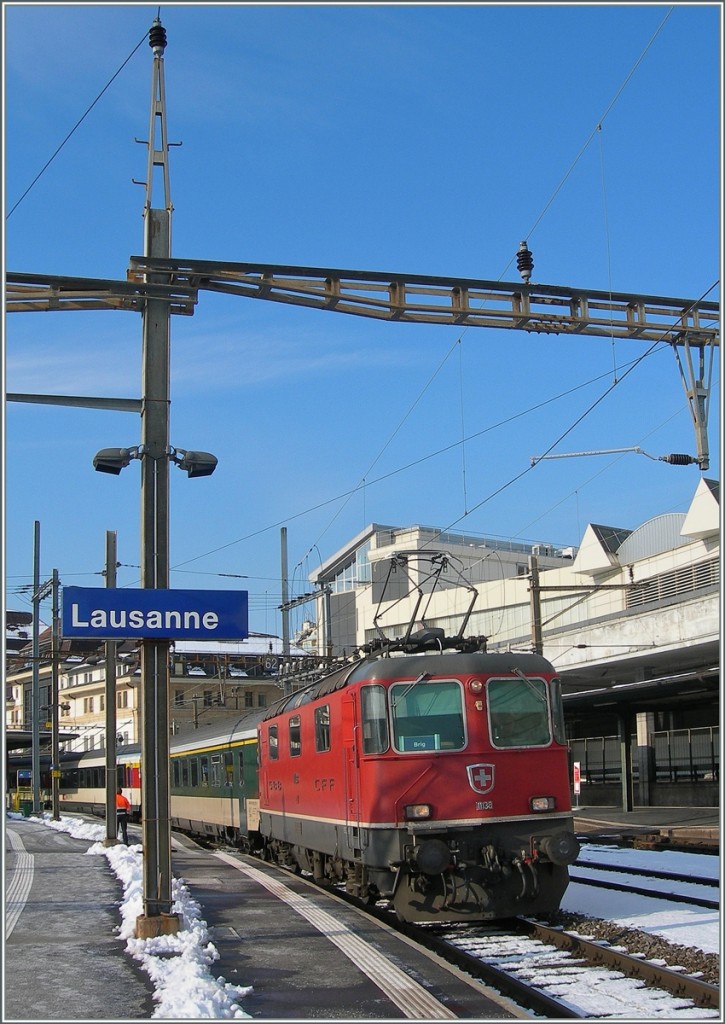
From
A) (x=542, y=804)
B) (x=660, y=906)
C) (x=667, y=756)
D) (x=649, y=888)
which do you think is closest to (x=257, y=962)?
(x=542, y=804)

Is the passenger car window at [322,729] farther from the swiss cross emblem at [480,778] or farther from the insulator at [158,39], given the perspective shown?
the insulator at [158,39]

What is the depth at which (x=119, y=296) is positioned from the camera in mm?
11586

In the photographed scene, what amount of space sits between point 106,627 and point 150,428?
2.15m

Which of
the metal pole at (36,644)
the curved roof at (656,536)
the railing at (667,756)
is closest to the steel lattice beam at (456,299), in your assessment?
the railing at (667,756)

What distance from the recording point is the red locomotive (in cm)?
1129

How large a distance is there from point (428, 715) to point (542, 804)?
1.53 m

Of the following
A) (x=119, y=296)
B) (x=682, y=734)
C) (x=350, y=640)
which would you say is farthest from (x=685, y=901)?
(x=350, y=640)

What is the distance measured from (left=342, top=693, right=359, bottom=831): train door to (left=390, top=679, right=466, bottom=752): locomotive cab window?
1.99 ft

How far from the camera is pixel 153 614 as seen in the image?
10.8 meters

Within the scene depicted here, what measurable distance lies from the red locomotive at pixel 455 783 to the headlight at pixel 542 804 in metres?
0.01

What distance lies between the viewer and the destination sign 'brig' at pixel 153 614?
10602 millimetres

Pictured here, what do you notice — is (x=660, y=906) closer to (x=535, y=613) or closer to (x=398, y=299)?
(x=398, y=299)

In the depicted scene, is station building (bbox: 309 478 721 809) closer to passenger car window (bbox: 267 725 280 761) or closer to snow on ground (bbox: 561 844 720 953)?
passenger car window (bbox: 267 725 280 761)

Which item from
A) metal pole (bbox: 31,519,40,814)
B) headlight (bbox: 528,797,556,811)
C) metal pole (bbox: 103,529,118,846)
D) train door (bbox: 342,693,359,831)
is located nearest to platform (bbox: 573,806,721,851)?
headlight (bbox: 528,797,556,811)
